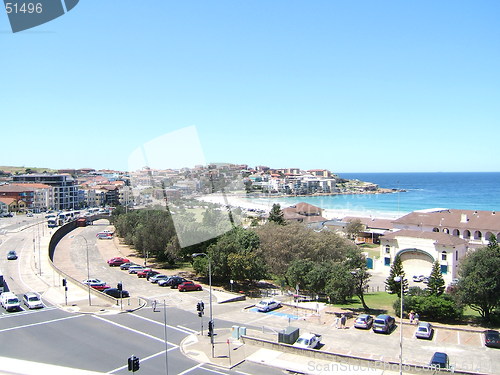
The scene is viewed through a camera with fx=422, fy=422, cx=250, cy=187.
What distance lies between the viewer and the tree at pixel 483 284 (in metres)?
16.6

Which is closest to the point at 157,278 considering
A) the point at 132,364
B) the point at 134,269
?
the point at 134,269

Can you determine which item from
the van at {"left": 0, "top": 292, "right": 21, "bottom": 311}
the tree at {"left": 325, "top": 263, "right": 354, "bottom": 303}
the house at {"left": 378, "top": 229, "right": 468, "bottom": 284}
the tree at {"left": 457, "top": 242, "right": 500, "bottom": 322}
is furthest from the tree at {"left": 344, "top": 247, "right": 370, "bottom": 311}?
the van at {"left": 0, "top": 292, "right": 21, "bottom": 311}

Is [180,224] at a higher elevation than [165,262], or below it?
higher

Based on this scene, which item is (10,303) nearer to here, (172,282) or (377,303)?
(172,282)

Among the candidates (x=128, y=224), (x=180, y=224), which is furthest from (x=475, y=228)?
(x=128, y=224)

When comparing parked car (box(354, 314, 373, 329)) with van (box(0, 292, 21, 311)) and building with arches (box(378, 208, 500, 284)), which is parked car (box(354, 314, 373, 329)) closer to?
building with arches (box(378, 208, 500, 284))

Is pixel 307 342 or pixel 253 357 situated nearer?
pixel 253 357

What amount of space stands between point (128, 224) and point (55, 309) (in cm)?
2102

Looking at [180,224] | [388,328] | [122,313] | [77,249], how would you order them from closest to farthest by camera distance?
[388,328], [122,313], [180,224], [77,249]

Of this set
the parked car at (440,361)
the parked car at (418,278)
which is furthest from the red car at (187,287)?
the parked car at (418,278)

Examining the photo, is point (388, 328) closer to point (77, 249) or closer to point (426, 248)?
point (426, 248)

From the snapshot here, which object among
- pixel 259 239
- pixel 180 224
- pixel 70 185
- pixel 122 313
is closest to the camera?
pixel 122 313

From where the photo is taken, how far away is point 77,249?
3847 cm

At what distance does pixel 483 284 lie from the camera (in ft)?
54.4
